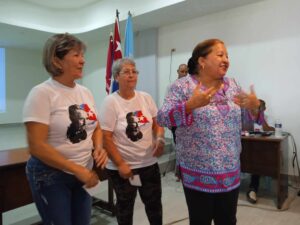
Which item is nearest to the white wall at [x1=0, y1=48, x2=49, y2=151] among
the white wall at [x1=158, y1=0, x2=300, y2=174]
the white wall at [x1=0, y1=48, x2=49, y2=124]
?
the white wall at [x1=0, y1=48, x2=49, y2=124]

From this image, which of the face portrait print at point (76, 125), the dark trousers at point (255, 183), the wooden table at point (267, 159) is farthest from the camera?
the dark trousers at point (255, 183)

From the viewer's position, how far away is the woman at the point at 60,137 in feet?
3.50

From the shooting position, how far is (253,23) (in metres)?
3.79

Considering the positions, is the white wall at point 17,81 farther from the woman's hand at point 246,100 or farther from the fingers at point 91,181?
the woman's hand at point 246,100

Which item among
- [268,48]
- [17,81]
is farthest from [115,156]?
[17,81]

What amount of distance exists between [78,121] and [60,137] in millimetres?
103

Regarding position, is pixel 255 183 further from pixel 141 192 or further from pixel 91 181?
pixel 91 181

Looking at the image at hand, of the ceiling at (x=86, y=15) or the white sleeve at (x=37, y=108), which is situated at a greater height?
the ceiling at (x=86, y=15)

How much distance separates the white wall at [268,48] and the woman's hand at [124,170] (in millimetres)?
2786

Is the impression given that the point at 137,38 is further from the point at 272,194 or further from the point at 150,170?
the point at 150,170

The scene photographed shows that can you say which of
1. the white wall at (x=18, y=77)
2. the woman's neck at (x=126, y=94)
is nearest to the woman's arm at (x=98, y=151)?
the woman's neck at (x=126, y=94)

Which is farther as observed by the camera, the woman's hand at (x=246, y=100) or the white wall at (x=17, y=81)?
the white wall at (x=17, y=81)

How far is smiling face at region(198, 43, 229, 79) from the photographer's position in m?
1.24

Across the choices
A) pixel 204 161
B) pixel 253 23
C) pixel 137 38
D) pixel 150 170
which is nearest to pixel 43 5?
pixel 137 38
